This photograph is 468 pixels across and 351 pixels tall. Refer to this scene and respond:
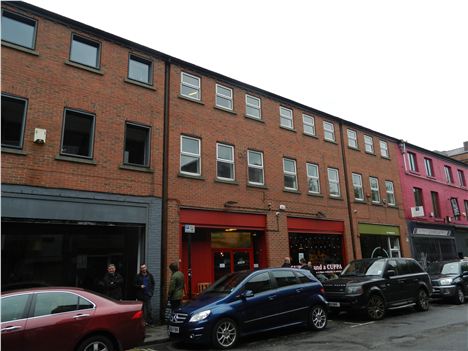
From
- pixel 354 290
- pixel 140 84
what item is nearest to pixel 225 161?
pixel 140 84

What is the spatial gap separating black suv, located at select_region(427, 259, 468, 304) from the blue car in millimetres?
7198

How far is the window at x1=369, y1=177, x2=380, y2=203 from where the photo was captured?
22859mm

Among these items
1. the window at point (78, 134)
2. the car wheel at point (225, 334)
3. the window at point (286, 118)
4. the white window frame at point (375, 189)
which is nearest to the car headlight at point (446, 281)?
the white window frame at point (375, 189)

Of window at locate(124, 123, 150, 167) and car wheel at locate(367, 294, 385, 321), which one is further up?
window at locate(124, 123, 150, 167)

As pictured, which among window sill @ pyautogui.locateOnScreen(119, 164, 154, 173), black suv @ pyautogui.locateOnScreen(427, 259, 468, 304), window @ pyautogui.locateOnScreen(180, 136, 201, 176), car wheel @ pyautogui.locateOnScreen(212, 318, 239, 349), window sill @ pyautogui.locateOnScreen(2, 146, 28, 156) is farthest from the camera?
black suv @ pyautogui.locateOnScreen(427, 259, 468, 304)

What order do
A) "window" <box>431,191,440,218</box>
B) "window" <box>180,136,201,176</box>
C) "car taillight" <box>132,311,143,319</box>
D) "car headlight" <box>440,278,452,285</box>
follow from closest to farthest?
"car taillight" <box>132,311,143,319</box>, "window" <box>180,136,201,176</box>, "car headlight" <box>440,278,452,285</box>, "window" <box>431,191,440,218</box>

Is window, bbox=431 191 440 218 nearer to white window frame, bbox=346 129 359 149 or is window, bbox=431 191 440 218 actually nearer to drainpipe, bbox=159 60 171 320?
white window frame, bbox=346 129 359 149

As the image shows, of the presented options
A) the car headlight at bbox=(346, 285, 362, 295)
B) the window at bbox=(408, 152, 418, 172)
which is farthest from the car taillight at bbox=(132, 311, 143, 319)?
the window at bbox=(408, 152, 418, 172)

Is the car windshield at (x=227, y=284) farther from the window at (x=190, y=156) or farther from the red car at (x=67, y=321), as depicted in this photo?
the window at (x=190, y=156)

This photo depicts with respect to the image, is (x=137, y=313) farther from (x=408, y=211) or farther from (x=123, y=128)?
(x=408, y=211)

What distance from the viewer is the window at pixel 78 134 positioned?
39.1 ft

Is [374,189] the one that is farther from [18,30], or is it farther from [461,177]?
[18,30]

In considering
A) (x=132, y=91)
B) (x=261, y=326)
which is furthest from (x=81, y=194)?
(x=261, y=326)

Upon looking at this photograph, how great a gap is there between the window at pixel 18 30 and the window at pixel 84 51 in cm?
121
